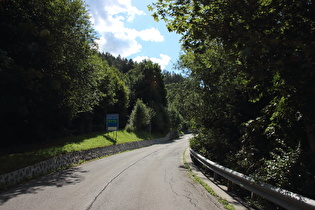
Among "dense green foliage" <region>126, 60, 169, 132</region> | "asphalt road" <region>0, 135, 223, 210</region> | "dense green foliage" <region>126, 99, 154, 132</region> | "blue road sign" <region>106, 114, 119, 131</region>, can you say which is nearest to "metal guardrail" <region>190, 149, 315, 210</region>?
"asphalt road" <region>0, 135, 223, 210</region>

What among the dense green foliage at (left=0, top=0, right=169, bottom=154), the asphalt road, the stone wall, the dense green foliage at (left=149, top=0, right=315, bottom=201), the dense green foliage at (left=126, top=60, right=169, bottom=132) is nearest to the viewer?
the dense green foliage at (left=149, top=0, right=315, bottom=201)

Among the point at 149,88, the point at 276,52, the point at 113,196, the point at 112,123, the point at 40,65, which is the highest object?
the point at 149,88

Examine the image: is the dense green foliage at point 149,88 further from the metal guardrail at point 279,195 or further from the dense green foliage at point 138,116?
the metal guardrail at point 279,195

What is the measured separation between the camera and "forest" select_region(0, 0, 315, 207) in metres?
4.84

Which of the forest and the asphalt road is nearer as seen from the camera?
the forest

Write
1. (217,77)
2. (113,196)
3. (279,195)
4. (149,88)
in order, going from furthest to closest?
1. (149,88)
2. (217,77)
3. (113,196)
4. (279,195)

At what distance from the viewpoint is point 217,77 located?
38.9 ft

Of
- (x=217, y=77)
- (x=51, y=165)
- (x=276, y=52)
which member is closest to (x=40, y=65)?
(x=51, y=165)

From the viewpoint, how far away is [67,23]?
51.1 feet

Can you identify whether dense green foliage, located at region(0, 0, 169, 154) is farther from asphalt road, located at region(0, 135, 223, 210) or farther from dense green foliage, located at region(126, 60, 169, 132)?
dense green foliage, located at region(126, 60, 169, 132)

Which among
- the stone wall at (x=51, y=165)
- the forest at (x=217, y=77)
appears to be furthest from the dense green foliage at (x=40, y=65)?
the stone wall at (x=51, y=165)

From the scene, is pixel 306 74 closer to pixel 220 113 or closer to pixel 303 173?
pixel 303 173

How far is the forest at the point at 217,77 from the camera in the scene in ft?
15.9

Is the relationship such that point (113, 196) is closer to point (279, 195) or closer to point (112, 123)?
point (279, 195)
